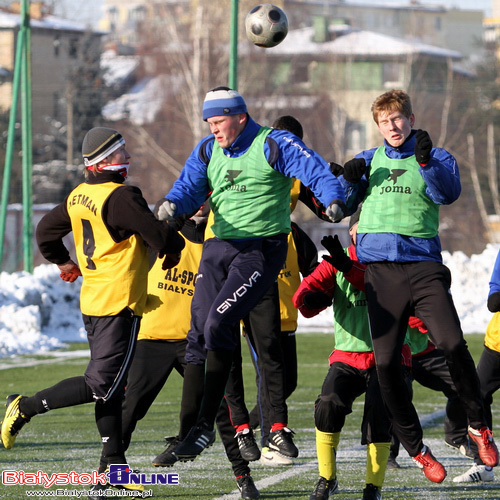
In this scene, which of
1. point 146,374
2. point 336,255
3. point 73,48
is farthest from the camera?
point 73,48

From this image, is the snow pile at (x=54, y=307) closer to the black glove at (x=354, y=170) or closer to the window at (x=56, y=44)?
the black glove at (x=354, y=170)

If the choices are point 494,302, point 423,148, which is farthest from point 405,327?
point 494,302

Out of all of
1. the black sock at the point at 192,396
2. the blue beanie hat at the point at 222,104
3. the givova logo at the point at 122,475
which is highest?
the blue beanie hat at the point at 222,104

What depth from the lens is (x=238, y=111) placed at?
22.9 feet

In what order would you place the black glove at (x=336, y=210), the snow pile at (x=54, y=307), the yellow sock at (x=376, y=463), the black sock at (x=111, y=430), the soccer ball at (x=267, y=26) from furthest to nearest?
1. the snow pile at (x=54, y=307)
2. the soccer ball at (x=267, y=26)
3. the black sock at (x=111, y=430)
4. the yellow sock at (x=376, y=463)
5. the black glove at (x=336, y=210)

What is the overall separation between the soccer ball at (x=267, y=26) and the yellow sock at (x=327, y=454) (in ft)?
13.0

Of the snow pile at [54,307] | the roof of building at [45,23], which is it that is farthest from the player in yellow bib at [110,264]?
the roof of building at [45,23]

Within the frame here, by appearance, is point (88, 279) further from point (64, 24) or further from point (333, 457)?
point (64, 24)

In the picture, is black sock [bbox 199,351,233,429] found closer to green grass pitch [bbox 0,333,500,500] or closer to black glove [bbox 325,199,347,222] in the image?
green grass pitch [bbox 0,333,500,500]

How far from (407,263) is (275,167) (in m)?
1.02

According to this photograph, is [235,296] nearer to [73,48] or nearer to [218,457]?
[218,457]

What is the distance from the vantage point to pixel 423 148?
6.62m

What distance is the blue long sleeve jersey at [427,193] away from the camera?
22.1 ft

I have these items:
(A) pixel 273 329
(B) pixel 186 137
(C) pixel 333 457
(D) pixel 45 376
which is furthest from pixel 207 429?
(B) pixel 186 137
